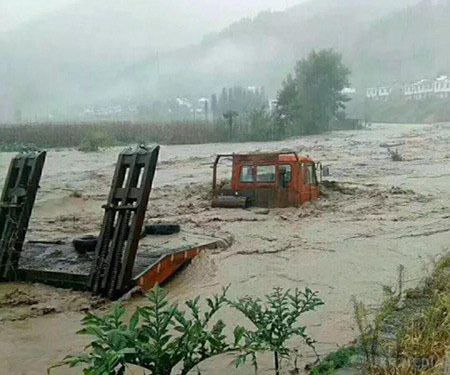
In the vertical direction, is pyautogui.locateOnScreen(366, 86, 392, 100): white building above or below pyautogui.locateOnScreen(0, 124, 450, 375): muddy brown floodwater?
above

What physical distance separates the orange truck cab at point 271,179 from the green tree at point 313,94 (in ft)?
106

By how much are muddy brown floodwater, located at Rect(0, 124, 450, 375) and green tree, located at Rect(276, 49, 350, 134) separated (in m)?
22.5

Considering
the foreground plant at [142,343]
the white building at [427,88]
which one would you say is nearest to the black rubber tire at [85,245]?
the foreground plant at [142,343]

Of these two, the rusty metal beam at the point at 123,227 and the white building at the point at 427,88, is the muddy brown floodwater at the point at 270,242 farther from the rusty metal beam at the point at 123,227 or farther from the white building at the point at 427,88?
the white building at the point at 427,88

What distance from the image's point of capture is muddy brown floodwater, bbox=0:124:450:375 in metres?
7.57

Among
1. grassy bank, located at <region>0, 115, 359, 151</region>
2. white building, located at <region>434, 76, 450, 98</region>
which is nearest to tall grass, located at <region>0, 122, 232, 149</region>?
grassy bank, located at <region>0, 115, 359, 151</region>

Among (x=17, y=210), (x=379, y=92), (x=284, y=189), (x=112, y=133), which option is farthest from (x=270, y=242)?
(x=379, y=92)

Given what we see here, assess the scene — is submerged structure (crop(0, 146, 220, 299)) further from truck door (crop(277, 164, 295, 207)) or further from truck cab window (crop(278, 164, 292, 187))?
truck door (crop(277, 164, 295, 207))

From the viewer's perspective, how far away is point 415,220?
15273mm

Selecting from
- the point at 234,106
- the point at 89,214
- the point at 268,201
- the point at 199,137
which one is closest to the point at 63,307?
the point at 268,201

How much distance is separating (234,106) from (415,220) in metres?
51.1

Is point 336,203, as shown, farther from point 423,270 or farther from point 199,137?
point 199,137

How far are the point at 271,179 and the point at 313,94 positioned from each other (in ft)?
123

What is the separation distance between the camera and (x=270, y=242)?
13062 mm
